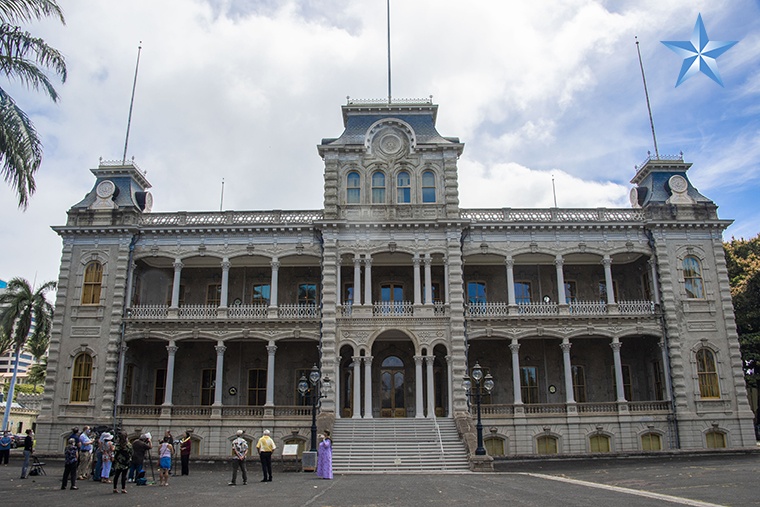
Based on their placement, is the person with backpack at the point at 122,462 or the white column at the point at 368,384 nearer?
the person with backpack at the point at 122,462

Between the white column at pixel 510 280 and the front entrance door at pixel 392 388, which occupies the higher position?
the white column at pixel 510 280

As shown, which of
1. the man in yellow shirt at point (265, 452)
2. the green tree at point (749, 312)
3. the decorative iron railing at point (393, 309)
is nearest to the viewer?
the man in yellow shirt at point (265, 452)

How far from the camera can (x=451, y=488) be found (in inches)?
719

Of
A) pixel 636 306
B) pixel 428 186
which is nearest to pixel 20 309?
pixel 428 186

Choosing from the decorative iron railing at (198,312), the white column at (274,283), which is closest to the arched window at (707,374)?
the white column at (274,283)

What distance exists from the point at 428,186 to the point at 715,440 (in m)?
18.2

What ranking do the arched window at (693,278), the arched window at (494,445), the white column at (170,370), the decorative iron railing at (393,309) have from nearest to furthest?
the arched window at (494,445) → the decorative iron railing at (393,309) → the white column at (170,370) → the arched window at (693,278)

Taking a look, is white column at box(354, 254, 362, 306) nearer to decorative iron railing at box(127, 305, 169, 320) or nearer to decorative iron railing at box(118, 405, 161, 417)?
decorative iron railing at box(127, 305, 169, 320)

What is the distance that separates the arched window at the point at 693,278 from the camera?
3206 centimetres

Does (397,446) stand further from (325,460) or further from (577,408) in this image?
(577,408)

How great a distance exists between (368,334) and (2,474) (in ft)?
50.9

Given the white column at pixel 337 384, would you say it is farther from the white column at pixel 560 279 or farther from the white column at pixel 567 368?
the white column at pixel 560 279

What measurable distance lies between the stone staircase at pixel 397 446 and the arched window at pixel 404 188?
1089 centimetres

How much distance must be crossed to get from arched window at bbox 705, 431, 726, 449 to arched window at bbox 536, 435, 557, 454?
7028 mm
